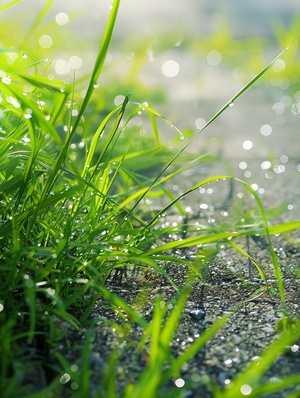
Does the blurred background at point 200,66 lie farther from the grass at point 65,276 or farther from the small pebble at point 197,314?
the small pebble at point 197,314

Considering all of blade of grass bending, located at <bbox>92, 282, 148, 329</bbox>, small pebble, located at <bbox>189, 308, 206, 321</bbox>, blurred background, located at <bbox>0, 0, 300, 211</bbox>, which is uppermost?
blade of grass bending, located at <bbox>92, 282, 148, 329</bbox>

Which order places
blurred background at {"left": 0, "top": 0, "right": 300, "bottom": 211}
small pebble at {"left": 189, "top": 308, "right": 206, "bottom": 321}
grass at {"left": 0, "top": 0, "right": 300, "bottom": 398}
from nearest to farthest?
grass at {"left": 0, "top": 0, "right": 300, "bottom": 398} < small pebble at {"left": 189, "top": 308, "right": 206, "bottom": 321} < blurred background at {"left": 0, "top": 0, "right": 300, "bottom": 211}

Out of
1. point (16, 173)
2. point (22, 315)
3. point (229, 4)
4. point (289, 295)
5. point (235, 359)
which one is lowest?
point (229, 4)

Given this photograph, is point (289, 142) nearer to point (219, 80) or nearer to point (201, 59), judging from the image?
point (219, 80)

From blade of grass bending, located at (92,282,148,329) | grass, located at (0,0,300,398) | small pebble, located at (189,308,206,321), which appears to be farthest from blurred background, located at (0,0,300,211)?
blade of grass bending, located at (92,282,148,329)

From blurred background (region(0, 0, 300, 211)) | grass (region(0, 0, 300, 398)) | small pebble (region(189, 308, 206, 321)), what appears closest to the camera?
grass (region(0, 0, 300, 398))

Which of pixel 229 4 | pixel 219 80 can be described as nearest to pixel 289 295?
pixel 219 80

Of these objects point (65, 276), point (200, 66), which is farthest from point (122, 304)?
point (200, 66)

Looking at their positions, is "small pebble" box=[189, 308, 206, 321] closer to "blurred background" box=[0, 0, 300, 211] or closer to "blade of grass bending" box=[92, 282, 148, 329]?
"blade of grass bending" box=[92, 282, 148, 329]
